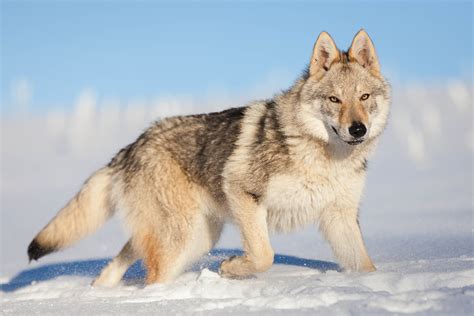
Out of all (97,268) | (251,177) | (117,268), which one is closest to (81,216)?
(117,268)

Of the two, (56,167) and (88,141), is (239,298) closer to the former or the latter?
(56,167)

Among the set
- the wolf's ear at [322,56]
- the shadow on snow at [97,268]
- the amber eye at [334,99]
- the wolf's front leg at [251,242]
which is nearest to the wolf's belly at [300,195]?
the wolf's front leg at [251,242]

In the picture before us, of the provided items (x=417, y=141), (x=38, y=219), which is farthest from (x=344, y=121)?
(x=417, y=141)

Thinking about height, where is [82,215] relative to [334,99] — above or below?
below

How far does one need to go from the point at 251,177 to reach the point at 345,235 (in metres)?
1.08

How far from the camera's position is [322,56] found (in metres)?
5.92

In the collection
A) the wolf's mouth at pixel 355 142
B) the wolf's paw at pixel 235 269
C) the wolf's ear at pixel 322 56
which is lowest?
the wolf's paw at pixel 235 269

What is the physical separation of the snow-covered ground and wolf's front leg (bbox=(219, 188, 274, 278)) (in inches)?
7.8

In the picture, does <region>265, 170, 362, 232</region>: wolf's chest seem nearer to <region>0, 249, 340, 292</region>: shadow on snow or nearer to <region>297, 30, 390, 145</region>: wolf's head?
<region>297, 30, 390, 145</region>: wolf's head

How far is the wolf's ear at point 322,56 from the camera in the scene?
585cm

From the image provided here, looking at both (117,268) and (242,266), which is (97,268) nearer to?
(117,268)

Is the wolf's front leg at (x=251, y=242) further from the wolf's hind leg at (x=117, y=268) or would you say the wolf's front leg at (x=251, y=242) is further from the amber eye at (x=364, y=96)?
the wolf's hind leg at (x=117, y=268)

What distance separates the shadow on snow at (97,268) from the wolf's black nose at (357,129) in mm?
1509

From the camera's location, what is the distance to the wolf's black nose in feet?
17.0
